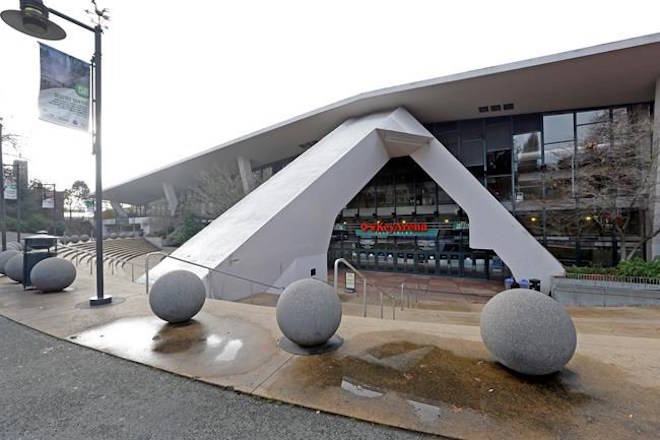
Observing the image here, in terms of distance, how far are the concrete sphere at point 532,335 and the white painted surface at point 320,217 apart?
8301 mm

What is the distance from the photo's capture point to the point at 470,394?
342cm

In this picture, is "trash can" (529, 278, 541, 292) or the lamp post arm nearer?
the lamp post arm

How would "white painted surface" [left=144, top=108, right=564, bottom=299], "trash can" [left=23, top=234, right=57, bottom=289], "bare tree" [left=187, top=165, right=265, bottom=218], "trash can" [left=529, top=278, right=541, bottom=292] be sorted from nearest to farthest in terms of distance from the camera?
1. "trash can" [left=23, top=234, right=57, bottom=289]
2. "white painted surface" [left=144, top=108, right=564, bottom=299]
3. "trash can" [left=529, top=278, right=541, bottom=292]
4. "bare tree" [left=187, top=165, right=265, bottom=218]

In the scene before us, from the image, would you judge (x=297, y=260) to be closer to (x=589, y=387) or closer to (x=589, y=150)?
(x=589, y=387)

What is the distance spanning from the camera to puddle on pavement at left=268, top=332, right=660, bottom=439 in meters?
2.87

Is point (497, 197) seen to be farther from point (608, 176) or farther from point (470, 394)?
point (470, 394)

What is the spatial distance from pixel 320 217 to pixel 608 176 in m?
14.0

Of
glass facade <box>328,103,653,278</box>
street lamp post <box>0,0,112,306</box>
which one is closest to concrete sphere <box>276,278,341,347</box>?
street lamp post <box>0,0,112,306</box>

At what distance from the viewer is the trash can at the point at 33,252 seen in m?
9.21

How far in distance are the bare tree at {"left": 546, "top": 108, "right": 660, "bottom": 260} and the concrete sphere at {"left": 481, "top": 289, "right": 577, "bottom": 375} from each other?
46.3 ft

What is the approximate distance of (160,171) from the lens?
3216 cm

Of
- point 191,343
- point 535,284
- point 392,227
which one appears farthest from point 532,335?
point 392,227

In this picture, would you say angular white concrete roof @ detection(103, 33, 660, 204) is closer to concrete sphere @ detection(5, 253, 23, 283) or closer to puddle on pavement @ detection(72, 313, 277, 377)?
concrete sphere @ detection(5, 253, 23, 283)

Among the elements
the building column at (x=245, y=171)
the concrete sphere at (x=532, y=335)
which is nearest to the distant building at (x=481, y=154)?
the building column at (x=245, y=171)
